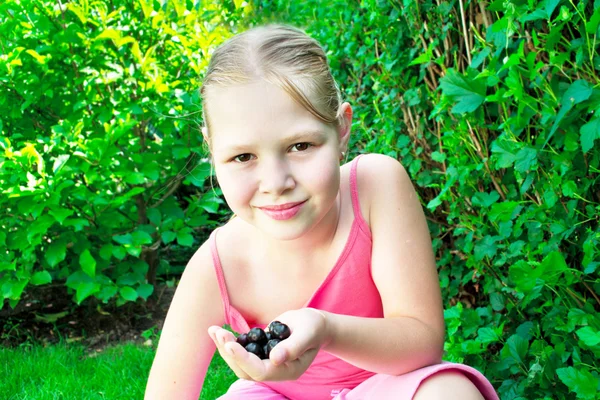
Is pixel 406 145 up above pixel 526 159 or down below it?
below

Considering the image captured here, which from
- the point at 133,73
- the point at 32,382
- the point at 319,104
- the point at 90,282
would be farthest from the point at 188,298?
the point at 133,73

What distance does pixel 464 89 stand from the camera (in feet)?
6.62

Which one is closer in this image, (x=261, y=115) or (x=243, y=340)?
(x=243, y=340)

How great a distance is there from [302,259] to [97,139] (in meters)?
1.80

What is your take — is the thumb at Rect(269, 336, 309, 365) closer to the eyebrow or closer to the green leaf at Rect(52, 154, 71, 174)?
the eyebrow

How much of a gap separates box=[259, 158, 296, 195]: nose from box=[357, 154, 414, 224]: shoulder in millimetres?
360

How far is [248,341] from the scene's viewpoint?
4.80 feet

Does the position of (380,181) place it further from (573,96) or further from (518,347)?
(518,347)

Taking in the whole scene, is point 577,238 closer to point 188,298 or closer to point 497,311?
point 497,311

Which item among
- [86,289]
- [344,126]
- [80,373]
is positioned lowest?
[80,373]

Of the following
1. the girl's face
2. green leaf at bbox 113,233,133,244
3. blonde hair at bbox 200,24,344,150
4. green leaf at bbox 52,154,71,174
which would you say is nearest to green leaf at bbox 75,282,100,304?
green leaf at bbox 113,233,133,244

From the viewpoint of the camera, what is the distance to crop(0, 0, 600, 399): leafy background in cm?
185

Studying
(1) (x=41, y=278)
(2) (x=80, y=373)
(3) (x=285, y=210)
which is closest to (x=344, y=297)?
(3) (x=285, y=210)

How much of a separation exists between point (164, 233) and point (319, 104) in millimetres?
2201
